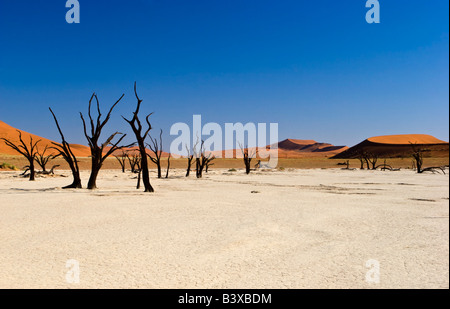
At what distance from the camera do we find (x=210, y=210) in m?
8.56

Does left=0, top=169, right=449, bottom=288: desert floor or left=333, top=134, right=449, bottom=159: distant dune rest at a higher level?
left=333, top=134, right=449, bottom=159: distant dune

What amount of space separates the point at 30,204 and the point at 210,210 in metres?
4.87

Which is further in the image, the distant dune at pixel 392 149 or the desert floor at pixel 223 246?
the distant dune at pixel 392 149

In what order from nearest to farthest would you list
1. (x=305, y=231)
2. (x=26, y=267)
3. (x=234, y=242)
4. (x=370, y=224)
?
1. (x=26, y=267)
2. (x=234, y=242)
3. (x=305, y=231)
4. (x=370, y=224)

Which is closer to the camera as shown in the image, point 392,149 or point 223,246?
point 223,246

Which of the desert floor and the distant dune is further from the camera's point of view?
the distant dune

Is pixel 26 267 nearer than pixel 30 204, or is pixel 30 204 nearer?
pixel 26 267

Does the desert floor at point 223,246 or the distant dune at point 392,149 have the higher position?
the distant dune at point 392,149

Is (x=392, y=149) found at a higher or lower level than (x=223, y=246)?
higher
